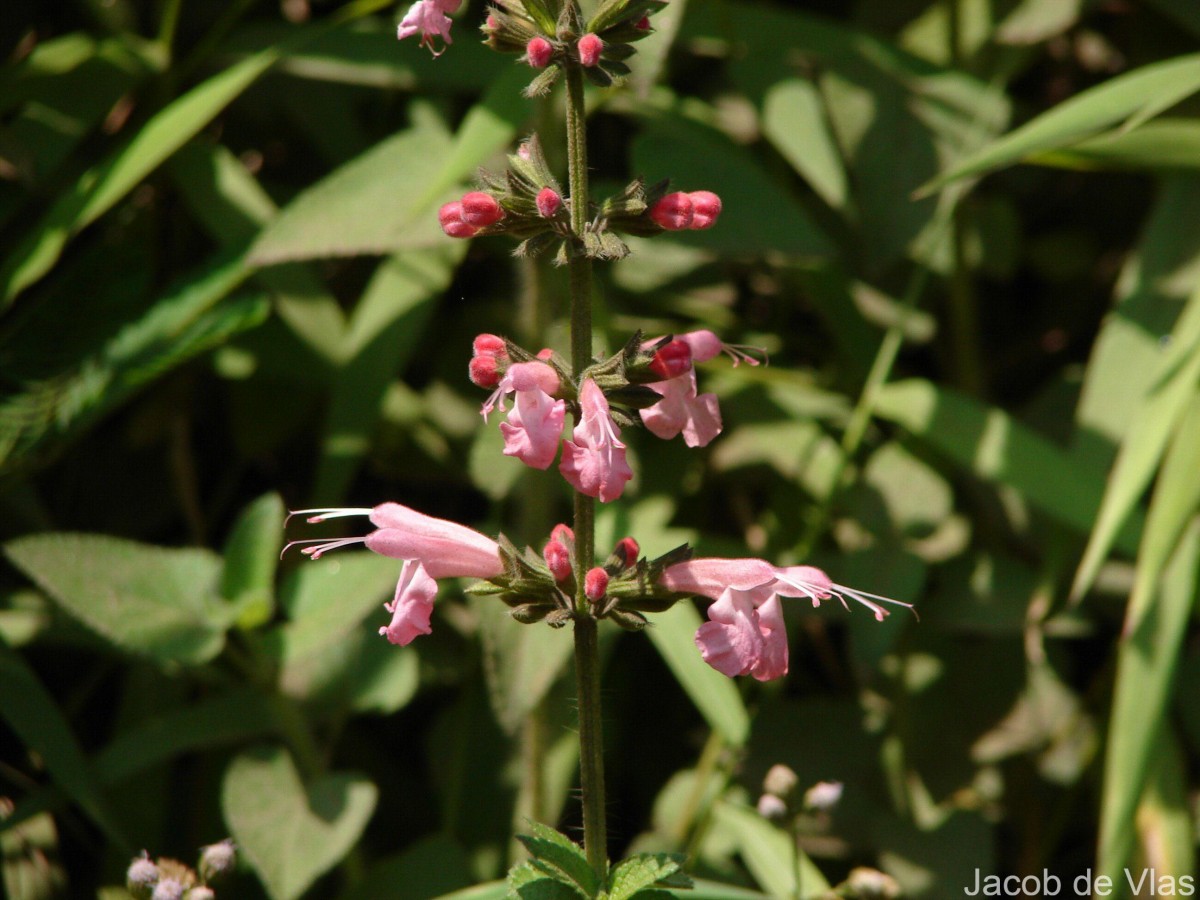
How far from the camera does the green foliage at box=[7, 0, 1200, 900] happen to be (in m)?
1.12

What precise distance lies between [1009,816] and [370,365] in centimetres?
87

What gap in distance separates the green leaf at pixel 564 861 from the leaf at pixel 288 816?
35cm

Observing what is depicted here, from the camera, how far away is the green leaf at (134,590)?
1047 mm

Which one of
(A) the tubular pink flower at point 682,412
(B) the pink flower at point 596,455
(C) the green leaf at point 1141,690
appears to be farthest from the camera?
(C) the green leaf at point 1141,690

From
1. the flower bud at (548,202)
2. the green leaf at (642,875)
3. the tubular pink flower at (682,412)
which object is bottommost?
the green leaf at (642,875)

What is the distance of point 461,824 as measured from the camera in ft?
4.17

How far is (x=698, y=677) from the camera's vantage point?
1.13m

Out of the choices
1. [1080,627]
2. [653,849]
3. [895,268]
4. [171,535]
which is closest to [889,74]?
[895,268]

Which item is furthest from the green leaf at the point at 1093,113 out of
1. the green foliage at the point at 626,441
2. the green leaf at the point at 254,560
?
the green leaf at the point at 254,560

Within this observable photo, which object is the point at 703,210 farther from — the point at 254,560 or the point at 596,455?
the point at 254,560

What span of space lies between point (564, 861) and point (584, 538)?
18 centimetres

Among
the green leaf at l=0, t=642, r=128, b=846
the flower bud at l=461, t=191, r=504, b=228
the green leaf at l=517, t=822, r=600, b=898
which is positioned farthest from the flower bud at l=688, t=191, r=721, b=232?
the green leaf at l=0, t=642, r=128, b=846

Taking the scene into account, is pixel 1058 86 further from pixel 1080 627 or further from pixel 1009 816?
pixel 1009 816

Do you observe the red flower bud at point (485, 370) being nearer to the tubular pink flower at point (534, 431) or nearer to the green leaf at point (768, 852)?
the tubular pink flower at point (534, 431)
